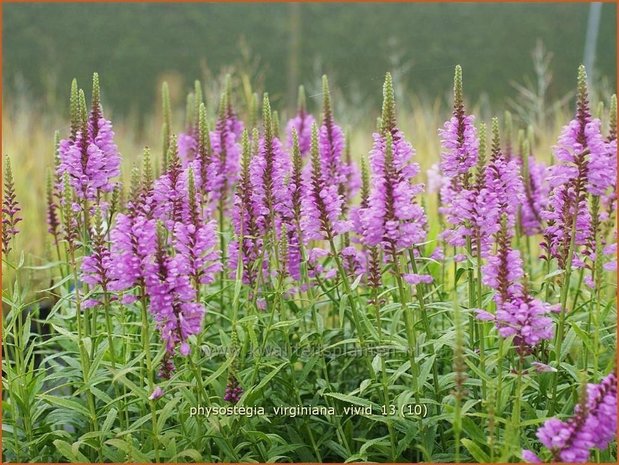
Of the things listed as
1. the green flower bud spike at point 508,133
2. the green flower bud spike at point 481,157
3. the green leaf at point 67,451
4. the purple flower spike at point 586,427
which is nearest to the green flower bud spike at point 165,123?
the green leaf at point 67,451

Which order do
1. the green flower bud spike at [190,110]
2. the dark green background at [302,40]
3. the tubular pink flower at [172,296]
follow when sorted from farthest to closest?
the dark green background at [302,40]
the green flower bud spike at [190,110]
the tubular pink flower at [172,296]

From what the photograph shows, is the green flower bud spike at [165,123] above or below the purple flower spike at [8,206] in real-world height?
above

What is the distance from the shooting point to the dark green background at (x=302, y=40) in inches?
716

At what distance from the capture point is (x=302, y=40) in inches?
778

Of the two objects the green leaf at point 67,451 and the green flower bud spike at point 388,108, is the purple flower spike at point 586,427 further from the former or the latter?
the green leaf at point 67,451

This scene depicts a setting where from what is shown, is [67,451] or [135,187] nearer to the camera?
[67,451]

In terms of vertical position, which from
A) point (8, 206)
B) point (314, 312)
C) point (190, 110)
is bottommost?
point (314, 312)

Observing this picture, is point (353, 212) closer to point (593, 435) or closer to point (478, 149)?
point (478, 149)

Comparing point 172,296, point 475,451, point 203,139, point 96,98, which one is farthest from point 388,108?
point 475,451

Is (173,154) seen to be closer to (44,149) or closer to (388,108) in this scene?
(388,108)

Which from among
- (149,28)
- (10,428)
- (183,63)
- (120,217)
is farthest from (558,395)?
(149,28)

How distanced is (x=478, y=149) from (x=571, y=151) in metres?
0.43

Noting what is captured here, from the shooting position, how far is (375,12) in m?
20.5

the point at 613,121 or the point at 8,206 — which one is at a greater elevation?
the point at 613,121
